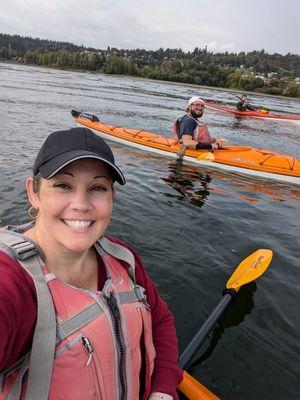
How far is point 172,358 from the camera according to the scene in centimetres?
227

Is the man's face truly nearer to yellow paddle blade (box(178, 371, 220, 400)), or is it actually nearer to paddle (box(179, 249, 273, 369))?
paddle (box(179, 249, 273, 369))

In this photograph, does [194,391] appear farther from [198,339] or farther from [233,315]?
[233,315]

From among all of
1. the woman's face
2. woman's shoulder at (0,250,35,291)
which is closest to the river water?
the woman's face

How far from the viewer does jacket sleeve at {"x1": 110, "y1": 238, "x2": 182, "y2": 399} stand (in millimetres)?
2184

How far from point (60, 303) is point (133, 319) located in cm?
50

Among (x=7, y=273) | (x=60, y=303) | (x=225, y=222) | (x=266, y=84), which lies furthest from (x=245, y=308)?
(x=266, y=84)

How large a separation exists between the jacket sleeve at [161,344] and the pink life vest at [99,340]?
115 mm

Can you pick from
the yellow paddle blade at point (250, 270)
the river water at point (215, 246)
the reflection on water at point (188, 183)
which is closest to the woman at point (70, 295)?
the river water at point (215, 246)

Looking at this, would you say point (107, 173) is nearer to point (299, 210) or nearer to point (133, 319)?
point (133, 319)

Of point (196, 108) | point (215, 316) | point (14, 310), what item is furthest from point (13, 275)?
point (196, 108)

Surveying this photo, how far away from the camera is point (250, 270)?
494cm

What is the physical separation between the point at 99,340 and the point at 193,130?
392 inches

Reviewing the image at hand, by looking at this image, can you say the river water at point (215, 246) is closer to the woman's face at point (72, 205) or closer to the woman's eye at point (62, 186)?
the woman's face at point (72, 205)

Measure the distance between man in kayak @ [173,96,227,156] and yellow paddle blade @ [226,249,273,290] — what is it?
245 inches
